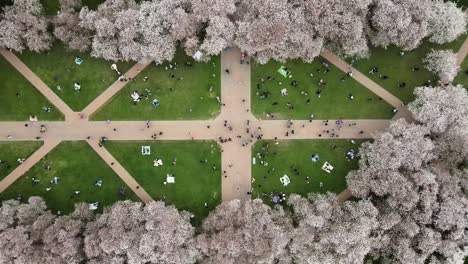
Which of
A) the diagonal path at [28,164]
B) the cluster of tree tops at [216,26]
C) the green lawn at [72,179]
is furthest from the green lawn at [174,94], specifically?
the diagonal path at [28,164]

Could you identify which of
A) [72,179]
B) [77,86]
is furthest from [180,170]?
[77,86]

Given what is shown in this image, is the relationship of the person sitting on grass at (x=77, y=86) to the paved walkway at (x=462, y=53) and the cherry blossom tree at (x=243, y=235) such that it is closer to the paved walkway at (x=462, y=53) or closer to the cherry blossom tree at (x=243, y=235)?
the cherry blossom tree at (x=243, y=235)

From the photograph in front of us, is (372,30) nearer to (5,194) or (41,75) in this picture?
(41,75)

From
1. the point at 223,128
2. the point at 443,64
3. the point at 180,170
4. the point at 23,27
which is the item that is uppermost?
the point at 23,27

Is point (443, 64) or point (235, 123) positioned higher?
point (443, 64)

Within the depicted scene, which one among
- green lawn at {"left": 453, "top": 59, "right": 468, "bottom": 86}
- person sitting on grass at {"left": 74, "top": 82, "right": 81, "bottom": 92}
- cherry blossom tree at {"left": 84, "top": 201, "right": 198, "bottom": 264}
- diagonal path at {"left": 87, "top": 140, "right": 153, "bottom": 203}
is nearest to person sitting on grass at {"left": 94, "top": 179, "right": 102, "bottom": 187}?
diagonal path at {"left": 87, "top": 140, "right": 153, "bottom": 203}

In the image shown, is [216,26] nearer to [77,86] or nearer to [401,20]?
[77,86]
